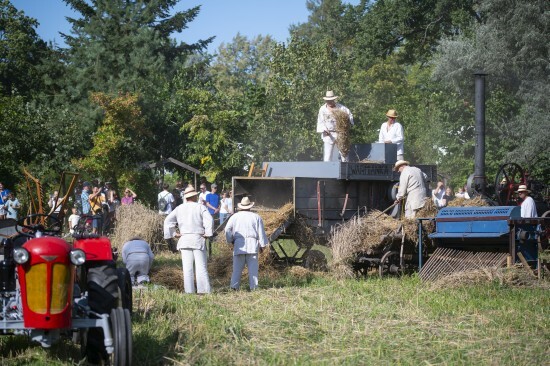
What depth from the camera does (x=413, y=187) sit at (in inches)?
587

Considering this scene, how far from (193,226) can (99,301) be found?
202 inches

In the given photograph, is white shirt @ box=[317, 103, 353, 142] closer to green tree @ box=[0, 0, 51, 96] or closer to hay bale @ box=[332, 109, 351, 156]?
hay bale @ box=[332, 109, 351, 156]

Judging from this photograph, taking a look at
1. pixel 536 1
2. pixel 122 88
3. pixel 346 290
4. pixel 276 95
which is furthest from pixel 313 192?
pixel 536 1

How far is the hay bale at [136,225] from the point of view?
20000 millimetres

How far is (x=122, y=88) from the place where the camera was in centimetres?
3466

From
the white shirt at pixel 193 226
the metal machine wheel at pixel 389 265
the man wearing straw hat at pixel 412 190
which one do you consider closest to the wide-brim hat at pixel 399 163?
the man wearing straw hat at pixel 412 190

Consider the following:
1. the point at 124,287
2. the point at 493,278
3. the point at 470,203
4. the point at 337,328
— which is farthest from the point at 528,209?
the point at 124,287

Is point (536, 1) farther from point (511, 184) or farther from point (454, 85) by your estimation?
point (511, 184)

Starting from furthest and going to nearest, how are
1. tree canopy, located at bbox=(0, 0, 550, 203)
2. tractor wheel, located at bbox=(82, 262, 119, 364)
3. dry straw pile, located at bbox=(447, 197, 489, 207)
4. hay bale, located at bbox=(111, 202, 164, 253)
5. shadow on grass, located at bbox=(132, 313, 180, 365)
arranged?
tree canopy, located at bbox=(0, 0, 550, 203), hay bale, located at bbox=(111, 202, 164, 253), dry straw pile, located at bbox=(447, 197, 489, 207), shadow on grass, located at bbox=(132, 313, 180, 365), tractor wheel, located at bbox=(82, 262, 119, 364)

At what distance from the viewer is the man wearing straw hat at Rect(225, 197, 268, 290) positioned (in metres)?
13.2

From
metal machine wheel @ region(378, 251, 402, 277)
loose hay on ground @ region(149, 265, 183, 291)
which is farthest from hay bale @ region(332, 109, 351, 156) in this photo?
loose hay on ground @ region(149, 265, 183, 291)

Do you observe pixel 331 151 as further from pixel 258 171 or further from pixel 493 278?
pixel 493 278

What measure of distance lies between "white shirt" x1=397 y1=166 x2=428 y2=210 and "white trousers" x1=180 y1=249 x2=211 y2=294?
13.5 feet

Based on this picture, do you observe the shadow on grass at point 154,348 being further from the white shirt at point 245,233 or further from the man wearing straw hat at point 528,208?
the man wearing straw hat at point 528,208
